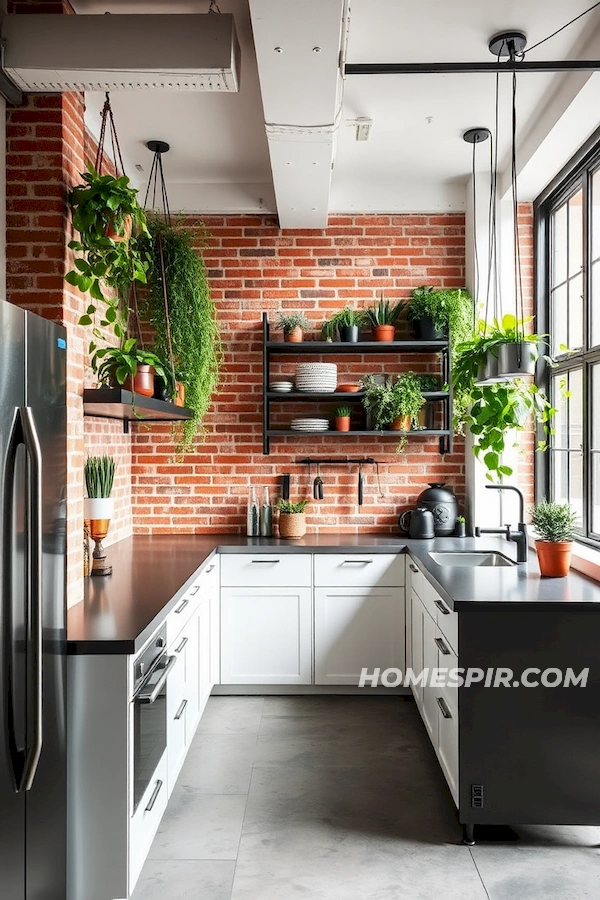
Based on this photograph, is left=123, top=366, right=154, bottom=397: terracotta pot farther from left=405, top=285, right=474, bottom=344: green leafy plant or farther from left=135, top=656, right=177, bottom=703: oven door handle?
left=405, top=285, right=474, bottom=344: green leafy plant

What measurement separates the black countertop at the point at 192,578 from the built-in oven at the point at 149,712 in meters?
0.10

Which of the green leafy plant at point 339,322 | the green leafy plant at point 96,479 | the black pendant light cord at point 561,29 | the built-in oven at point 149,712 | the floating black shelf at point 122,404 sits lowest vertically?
the built-in oven at point 149,712

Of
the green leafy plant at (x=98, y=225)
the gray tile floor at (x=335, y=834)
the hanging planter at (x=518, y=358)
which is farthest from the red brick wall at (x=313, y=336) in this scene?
the green leafy plant at (x=98, y=225)

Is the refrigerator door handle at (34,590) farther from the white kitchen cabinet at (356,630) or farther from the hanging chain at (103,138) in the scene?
the white kitchen cabinet at (356,630)

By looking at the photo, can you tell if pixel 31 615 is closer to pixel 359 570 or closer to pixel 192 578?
pixel 192 578

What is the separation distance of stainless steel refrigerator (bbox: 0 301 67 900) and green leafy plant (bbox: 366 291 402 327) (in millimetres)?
2646

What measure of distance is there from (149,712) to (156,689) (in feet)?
0.24

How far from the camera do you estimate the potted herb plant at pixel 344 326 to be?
14.2 feet

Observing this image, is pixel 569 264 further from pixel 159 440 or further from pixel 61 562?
pixel 61 562

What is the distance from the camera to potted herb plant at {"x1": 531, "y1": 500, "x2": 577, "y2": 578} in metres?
2.93

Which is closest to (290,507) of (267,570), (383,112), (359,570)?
(267,570)

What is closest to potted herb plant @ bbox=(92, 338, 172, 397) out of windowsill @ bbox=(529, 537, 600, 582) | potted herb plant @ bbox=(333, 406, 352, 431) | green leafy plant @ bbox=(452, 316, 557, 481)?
potted herb plant @ bbox=(333, 406, 352, 431)

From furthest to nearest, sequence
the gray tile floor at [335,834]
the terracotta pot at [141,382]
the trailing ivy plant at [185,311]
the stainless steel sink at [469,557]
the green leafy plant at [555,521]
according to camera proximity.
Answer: the trailing ivy plant at [185,311] → the stainless steel sink at [469,557] → the terracotta pot at [141,382] → the green leafy plant at [555,521] → the gray tile floor at [335,834]

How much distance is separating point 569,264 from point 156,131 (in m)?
2.23
